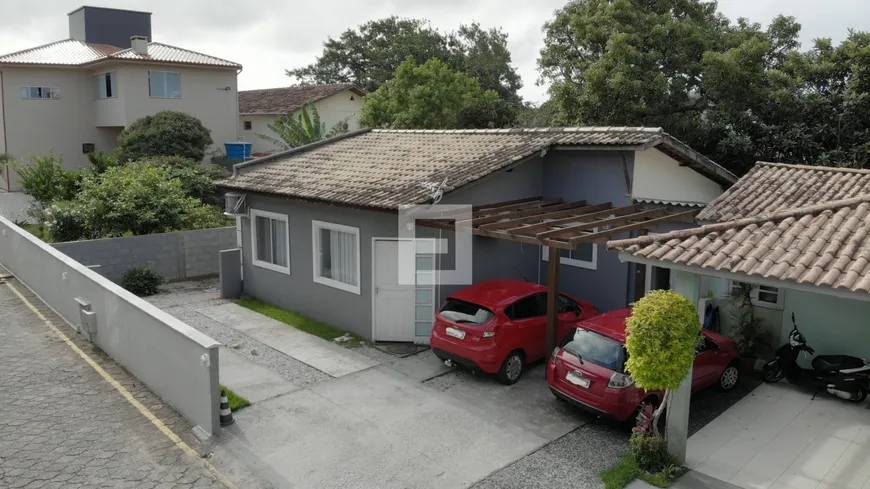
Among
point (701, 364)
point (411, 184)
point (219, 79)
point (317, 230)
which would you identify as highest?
point (219, 79)

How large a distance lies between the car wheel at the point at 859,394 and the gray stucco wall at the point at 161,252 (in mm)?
15574

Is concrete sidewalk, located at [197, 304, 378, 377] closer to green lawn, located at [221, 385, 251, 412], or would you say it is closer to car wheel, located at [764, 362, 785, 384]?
green lawn, located at [221, 385, 251, 412]

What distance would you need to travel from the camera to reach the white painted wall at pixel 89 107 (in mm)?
32594

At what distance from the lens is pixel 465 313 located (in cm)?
1088

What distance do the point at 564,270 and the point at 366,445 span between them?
7.78 metres

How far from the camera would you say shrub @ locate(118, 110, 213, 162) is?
28906 mm

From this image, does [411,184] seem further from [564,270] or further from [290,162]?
[290,162]

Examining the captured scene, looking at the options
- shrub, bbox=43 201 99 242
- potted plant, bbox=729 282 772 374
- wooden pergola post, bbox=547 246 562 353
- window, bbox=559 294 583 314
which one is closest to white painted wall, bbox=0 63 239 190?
shrub, bbox=43 201 99 242

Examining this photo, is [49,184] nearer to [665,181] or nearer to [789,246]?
[665,181]

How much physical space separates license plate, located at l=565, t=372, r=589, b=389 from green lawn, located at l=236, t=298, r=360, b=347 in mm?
4990

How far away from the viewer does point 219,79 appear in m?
34.7

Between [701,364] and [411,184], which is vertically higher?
[411,184]

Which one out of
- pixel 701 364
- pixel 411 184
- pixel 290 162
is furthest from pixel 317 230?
pixel 701 364

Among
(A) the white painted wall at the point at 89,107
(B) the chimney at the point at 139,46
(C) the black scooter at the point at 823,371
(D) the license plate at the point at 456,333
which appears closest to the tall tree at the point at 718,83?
(C) the black scooter at the point at 823,371
